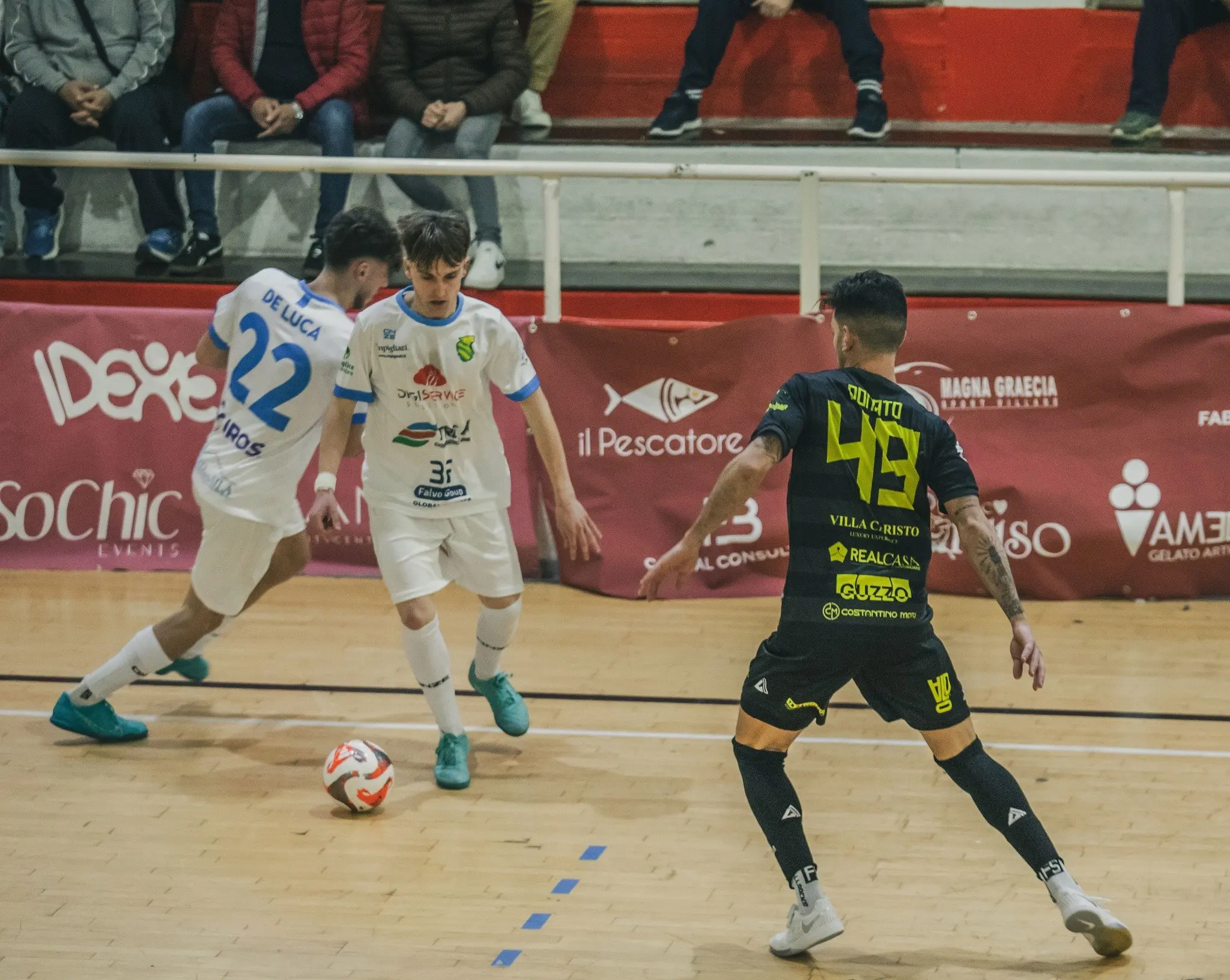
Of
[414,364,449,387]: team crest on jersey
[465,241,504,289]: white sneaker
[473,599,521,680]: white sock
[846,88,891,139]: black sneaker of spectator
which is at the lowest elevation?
[473,599,521,680]: white sock

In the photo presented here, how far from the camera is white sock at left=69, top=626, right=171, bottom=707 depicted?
6.55m

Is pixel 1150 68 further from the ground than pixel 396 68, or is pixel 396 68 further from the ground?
pixel 396 68

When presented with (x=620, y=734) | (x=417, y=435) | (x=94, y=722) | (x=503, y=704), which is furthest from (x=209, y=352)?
(x=620, y=734)

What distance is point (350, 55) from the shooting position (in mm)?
10734

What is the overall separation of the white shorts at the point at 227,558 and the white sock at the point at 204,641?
16 cm

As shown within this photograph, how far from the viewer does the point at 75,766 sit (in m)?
6.46

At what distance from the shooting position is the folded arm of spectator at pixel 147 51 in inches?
417

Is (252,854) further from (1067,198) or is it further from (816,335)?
(1067,198)

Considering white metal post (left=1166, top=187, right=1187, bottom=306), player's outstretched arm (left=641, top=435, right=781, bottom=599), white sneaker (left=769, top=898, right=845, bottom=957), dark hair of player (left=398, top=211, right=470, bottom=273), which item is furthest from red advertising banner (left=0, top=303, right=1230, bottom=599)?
player's outstretched arm (left=641, top=435, right=781, bottom=599)

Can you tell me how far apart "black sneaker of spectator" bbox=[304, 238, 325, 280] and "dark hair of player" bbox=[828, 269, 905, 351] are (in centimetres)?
521

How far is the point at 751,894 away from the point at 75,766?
2.80 meters

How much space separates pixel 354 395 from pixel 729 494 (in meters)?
2.20

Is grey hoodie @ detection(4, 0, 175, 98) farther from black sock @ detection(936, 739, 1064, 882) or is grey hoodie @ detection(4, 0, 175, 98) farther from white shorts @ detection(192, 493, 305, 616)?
black sock @ detection(936, 739, 1064, 882)

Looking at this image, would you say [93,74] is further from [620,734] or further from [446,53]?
[620,734]
